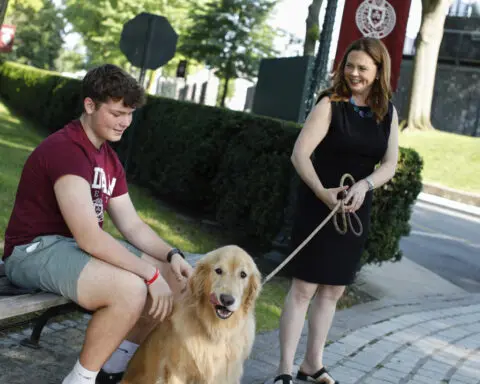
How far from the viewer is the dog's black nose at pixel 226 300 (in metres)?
3.31

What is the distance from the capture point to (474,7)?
38.3 meters

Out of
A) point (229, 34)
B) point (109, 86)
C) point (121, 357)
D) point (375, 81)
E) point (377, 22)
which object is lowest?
point (121, 357)

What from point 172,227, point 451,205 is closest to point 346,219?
point 172,227

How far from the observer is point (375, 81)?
4.25 metres

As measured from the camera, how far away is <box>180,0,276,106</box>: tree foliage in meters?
42.1

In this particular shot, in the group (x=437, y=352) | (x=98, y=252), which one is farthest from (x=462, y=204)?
(x=98, y=252)

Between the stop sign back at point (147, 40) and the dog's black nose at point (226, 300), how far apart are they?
9.15m

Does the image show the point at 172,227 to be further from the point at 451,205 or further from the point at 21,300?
the point at 451,205

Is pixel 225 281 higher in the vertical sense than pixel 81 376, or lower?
higher

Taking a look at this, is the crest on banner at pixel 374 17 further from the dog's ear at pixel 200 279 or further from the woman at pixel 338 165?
the dog's ear at pixel 200 279

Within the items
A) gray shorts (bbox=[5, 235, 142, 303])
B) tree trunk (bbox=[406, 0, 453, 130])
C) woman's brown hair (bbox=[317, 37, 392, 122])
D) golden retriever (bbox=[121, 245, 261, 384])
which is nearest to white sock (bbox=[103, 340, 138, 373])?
golden retriever (bbox=[121, 245, 261, 384])

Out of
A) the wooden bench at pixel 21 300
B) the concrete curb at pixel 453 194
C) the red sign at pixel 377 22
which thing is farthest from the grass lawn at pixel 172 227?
the concrete curb at pixel 453 194

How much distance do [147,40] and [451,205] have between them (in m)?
11.5

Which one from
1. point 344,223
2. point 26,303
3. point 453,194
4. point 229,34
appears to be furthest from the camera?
point 229,34
